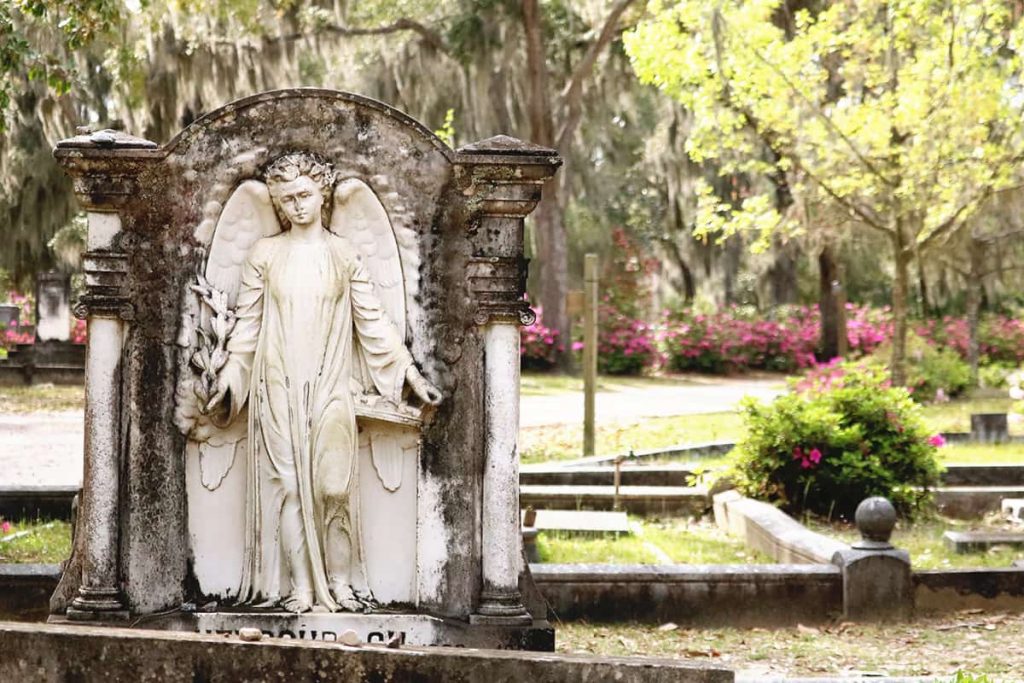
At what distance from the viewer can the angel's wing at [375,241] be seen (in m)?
5.39

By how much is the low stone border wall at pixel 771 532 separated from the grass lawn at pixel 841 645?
2.15ft

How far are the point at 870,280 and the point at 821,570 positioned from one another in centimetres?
3057

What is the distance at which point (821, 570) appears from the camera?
7480mm

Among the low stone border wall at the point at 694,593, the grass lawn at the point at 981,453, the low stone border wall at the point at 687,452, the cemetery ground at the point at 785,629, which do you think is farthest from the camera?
the low stone border wall at the point at 687,452

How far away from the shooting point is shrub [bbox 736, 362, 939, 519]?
1012 cm

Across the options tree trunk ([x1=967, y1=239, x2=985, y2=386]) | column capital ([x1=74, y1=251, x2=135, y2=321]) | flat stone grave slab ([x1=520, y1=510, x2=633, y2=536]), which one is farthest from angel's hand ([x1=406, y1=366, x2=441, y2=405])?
tree trunk ([x1=967, y1=239, x2=985, y2=386])

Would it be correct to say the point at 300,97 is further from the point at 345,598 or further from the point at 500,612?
the point at 500,612

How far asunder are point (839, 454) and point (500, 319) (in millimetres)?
5628

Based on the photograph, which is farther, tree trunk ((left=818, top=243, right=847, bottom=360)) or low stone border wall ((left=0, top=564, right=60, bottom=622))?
tree trunk ((left=818, top=243, right=847, bottom=360))

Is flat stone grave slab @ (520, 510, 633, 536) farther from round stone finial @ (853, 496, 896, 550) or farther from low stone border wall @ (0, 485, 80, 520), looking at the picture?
low stone border wall @ (0, 485, 80, 520)

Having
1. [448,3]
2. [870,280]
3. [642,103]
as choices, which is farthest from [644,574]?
[870,280]

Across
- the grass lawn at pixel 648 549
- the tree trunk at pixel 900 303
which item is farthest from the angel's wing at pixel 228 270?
the tree trunk at pixel 900 303

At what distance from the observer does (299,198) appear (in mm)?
5289

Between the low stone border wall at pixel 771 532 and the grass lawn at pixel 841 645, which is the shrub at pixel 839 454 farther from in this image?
the grass lawn at pixel 841 645
